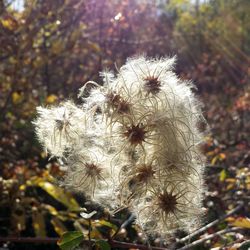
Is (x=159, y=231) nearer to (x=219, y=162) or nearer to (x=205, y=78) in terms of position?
(x=219, y=162)

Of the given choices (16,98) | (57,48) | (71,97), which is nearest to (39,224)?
(71,97)

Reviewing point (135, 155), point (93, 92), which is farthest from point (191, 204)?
point (93, 92)

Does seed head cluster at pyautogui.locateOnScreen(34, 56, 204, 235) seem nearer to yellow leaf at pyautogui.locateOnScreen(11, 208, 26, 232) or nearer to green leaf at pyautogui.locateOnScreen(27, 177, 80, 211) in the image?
green leaf at pyautogui.locateOnScreen(27, 177, 80, 211)

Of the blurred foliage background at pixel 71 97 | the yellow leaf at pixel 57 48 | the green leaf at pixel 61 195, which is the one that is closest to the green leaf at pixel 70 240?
the blurred foliage background at pixel 71 97

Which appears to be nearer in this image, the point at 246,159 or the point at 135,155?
the point at 135,155

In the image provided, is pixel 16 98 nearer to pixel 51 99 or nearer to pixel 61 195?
pixel 51 99

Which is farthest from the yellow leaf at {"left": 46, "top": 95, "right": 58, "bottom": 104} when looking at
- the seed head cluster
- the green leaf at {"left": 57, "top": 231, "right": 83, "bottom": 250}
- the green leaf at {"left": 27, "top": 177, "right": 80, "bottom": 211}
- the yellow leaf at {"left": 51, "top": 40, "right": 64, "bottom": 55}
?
the green leaf at {"left": 57, "top": 231, "right": 83, "bottom": 250}
